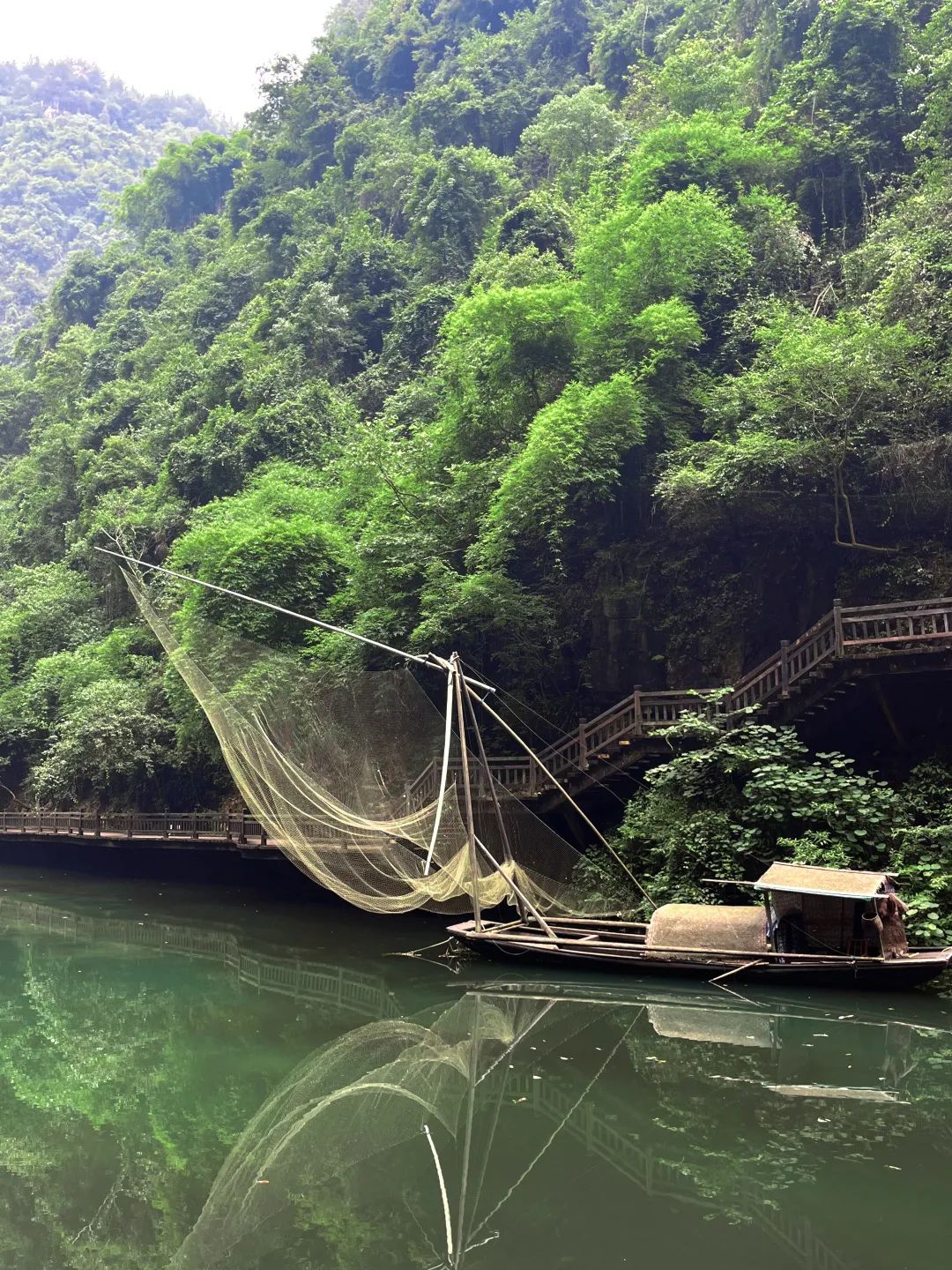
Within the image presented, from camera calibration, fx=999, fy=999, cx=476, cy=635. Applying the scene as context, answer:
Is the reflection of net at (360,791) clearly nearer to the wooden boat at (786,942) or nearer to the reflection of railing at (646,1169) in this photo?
the wooden boat at (786,942)

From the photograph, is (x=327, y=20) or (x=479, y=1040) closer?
(x=479, y=1040)

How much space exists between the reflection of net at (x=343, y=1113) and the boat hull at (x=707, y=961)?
840 millimetres

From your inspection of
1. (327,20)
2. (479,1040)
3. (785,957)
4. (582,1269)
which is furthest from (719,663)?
(327,20)

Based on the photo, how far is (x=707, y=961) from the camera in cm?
991

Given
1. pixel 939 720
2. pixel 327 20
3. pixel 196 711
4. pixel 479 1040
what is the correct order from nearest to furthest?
pixel 479 1040
pixel 939 720
pixel 196 711
pixel 327 20

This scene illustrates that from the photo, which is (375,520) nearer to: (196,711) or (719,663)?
(196,711)

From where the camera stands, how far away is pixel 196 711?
1780 cm

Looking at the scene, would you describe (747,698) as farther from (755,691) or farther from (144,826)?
(144,826)

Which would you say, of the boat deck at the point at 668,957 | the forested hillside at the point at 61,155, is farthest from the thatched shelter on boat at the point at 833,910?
the forested hillside at the point at 61,155

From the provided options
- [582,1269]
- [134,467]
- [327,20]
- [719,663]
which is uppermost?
[327,20]

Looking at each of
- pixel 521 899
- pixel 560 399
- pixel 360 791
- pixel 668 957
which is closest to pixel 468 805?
pixel 521 899

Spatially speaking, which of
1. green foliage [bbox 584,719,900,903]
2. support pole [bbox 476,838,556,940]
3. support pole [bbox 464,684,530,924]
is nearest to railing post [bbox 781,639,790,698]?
green foliage [bbox 584,719,900,903]

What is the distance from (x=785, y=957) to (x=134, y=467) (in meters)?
24.1

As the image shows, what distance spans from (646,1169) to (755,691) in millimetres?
7910
